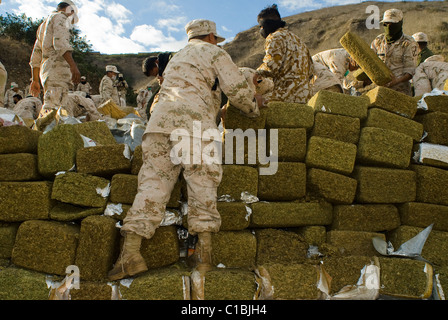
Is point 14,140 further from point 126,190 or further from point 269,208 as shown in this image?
point 269,208

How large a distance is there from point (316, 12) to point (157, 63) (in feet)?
136

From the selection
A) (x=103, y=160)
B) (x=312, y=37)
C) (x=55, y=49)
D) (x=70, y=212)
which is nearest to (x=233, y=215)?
(x=103, y=160)

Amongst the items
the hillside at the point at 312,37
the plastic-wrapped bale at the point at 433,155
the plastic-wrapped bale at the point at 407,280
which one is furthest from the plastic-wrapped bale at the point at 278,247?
the hillside at the point at 312,37

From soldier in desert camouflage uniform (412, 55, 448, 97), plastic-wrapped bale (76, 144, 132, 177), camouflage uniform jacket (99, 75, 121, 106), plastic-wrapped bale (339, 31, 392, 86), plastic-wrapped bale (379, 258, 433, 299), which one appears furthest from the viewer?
camouflage uniform jacket (99, 75, 121, 106)

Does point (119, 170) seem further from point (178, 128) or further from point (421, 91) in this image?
point (421, 91)

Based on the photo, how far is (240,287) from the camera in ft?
8.71

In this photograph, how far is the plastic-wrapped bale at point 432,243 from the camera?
10.2 ft

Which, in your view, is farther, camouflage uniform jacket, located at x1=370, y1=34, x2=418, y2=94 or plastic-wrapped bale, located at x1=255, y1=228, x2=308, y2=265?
camouflage uniform jacket, located at x1=370, y1=34, x2=418, y2=94

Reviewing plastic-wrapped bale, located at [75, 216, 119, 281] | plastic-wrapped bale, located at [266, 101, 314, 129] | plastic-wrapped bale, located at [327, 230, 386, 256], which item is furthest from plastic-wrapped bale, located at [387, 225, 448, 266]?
plastic-wrapped bale, located at [75, 216, 119, 281]

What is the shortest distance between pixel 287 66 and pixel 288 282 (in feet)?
7.37

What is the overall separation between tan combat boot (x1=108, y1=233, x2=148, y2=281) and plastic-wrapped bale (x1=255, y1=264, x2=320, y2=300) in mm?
860

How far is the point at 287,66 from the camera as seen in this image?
3980 millimetres

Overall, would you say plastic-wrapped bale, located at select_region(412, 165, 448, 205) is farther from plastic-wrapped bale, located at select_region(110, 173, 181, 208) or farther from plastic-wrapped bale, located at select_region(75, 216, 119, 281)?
plastic-wrapped bale, located at select_region(75, 216, 119, 281)

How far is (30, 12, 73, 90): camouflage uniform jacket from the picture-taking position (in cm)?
459
